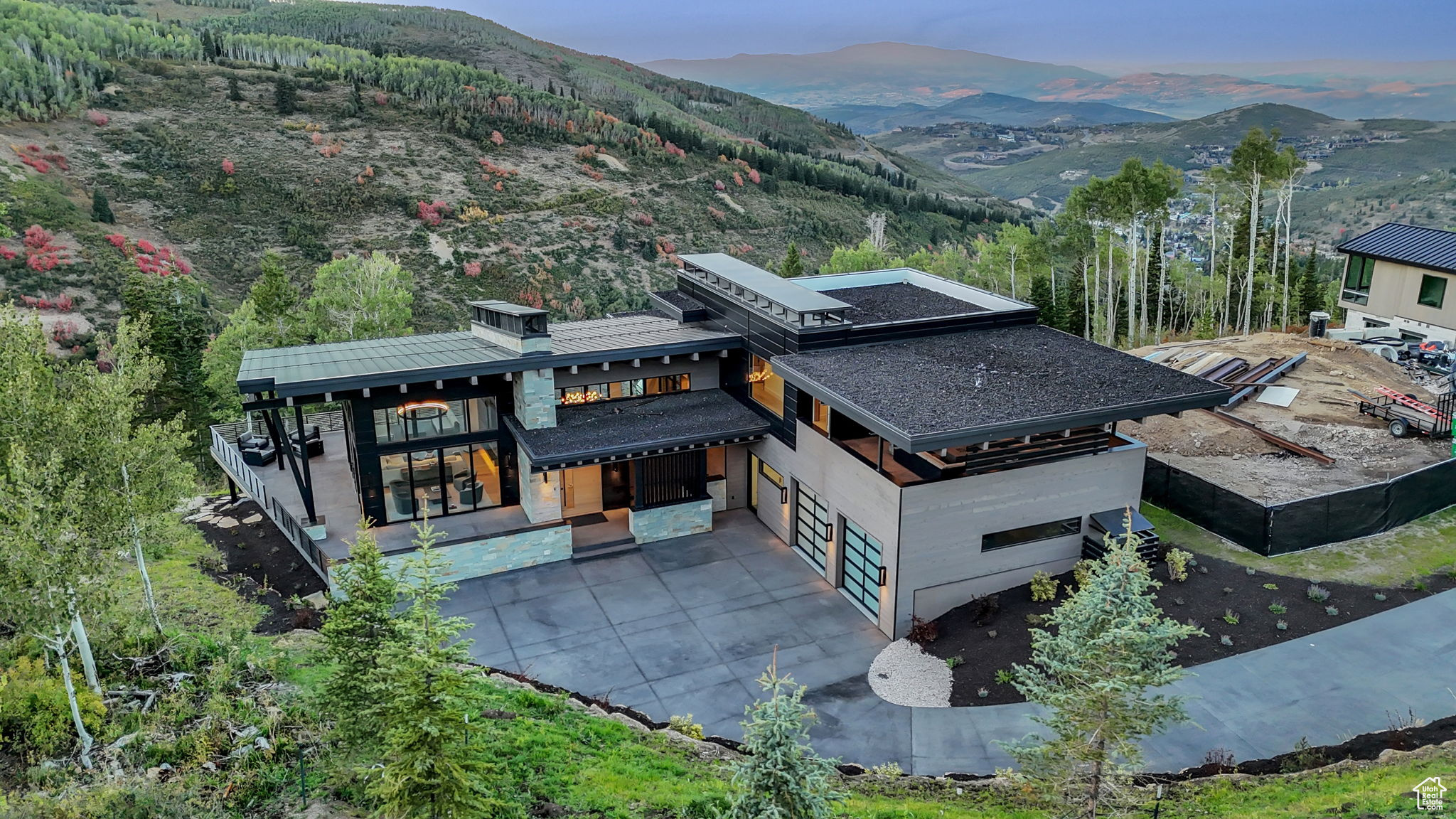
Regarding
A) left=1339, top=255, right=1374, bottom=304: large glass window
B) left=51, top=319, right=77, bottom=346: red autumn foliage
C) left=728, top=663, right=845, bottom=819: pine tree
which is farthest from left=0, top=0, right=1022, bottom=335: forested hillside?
left=728, top=663, right=845, bottom=819: pine tree

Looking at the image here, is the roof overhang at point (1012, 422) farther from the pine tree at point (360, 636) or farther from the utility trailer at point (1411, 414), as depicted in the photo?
the utility trailer at point (1411, 414)

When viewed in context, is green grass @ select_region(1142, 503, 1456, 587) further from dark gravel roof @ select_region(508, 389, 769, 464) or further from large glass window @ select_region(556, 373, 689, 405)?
large glass window @ select_region(556, 373, 689, 405)

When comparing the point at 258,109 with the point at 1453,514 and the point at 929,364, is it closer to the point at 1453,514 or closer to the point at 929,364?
the point at 929,364

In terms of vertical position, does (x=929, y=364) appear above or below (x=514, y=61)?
below

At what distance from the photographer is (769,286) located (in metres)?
27.0

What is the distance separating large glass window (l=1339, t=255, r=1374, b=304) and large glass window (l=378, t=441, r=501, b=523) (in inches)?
1490

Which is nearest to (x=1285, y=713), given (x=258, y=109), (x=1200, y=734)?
(x=1200, y=734)

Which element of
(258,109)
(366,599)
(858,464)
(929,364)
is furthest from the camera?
(258,109)

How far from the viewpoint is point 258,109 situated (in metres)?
74.2

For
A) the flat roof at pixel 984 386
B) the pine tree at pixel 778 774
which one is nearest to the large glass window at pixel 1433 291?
the flat roof at pixel 984 386

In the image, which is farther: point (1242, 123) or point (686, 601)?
point (1242, 123)

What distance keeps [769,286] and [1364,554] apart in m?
17.5

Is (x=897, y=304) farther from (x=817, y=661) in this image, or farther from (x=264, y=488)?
(x=264, y=488)

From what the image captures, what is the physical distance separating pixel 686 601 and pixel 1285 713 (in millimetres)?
13259
